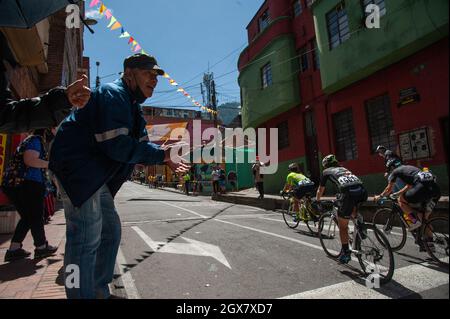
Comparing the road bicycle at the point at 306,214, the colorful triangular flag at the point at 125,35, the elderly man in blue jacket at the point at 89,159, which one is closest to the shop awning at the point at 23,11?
the elderly man in blue jacket at the point at 89,159

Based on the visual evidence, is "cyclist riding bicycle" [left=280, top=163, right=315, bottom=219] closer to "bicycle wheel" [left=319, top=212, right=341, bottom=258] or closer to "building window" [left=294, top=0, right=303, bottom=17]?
"bicycle wheel" [left=319, top=212, right=341, bottom=258]

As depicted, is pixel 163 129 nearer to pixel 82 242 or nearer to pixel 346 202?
pixel 346 202

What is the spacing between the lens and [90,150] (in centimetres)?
203

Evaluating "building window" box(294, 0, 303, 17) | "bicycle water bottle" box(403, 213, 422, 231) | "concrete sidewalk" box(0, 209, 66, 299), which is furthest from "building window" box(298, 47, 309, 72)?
"concrete sidewalk" box(0, 209, 66, 299)

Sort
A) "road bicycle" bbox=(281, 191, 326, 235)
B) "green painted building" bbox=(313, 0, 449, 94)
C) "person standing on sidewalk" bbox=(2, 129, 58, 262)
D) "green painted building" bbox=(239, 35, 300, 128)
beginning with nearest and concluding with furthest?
"green painted building" bbox=(313, 0, 449, 94), "person standing on sidewalk" bbox=(2, 129, 58, 262), "road bicycle" bbox=(281, 191, 326, 235), "green painted building" bbox=(239, 35, 300, 128)

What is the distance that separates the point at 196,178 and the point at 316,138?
13.4 metres

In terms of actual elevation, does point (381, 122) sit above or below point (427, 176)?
above

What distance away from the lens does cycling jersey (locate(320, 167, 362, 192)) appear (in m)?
4.30

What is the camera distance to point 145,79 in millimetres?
2355

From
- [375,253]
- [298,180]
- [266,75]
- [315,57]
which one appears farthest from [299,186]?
[266,75]

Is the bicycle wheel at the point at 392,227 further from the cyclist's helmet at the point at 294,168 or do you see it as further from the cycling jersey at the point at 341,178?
the cyclist's helmet at the point at 294,168

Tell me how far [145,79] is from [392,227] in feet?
15.9

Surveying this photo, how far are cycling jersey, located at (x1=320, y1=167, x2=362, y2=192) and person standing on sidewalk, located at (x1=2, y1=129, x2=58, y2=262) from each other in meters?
3.99
